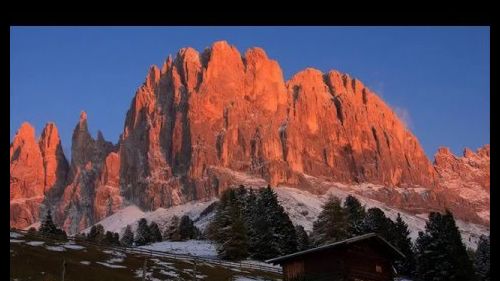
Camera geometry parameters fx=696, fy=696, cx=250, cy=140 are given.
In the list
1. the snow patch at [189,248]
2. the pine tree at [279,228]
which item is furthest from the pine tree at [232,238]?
the pine tree at [279,228]

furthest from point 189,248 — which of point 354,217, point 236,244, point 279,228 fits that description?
point 354,217

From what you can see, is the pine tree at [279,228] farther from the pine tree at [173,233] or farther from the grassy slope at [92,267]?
the pine tree at [173,233]

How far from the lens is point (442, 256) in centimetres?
7525

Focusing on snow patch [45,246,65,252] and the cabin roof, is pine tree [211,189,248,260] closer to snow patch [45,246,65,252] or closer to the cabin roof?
snow patch [45,246,65,252]

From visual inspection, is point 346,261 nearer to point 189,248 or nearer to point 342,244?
point 342,244

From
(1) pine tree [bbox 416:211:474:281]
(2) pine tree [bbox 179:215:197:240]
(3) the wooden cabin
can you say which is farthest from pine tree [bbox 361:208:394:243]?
(3) the wooden cabin

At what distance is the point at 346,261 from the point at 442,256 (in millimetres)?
36629

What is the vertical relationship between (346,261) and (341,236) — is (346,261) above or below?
below

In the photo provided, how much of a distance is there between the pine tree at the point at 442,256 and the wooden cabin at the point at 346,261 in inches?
1198

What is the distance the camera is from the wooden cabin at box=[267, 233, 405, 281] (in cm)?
4222
